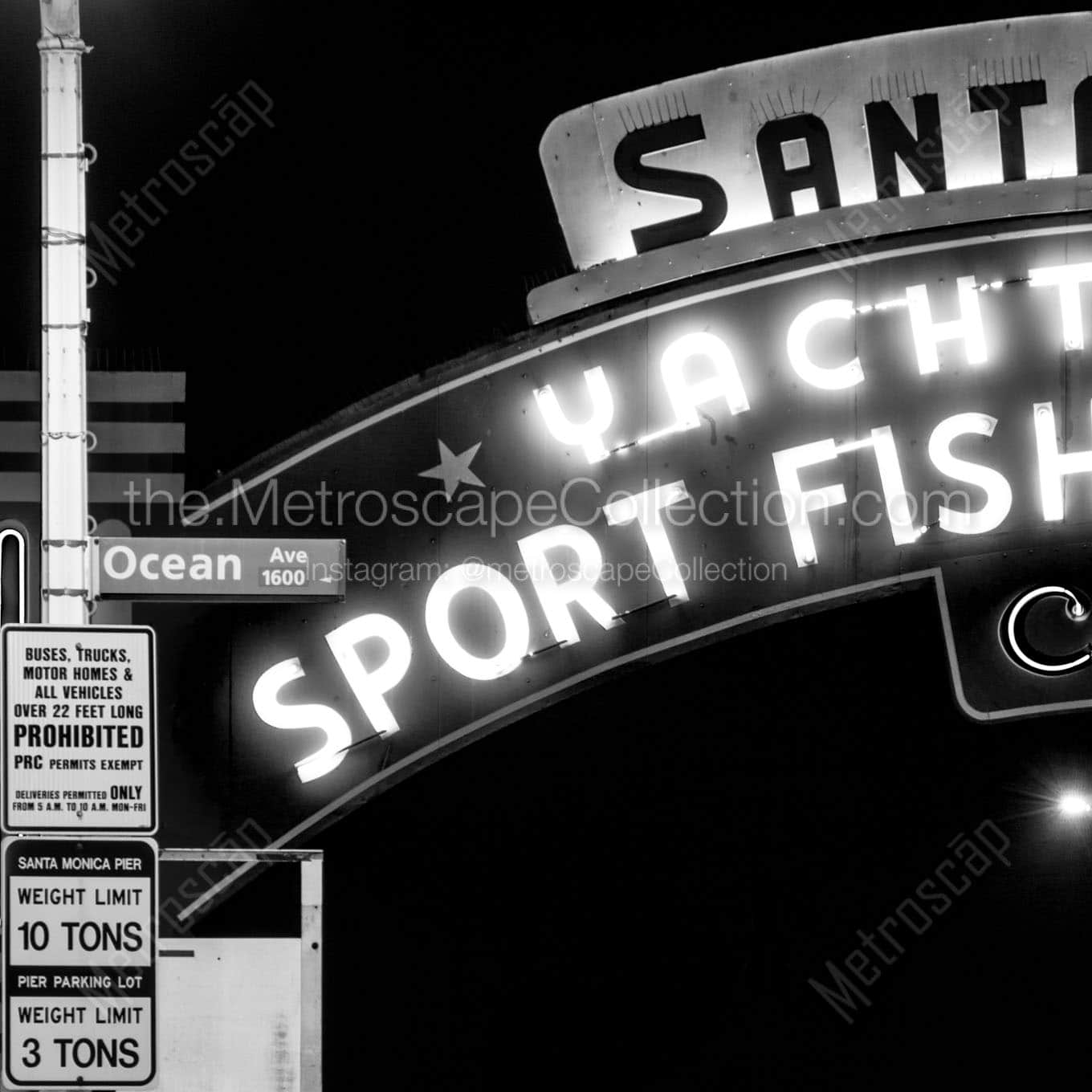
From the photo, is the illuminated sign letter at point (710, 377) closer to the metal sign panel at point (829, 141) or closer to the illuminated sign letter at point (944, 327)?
the metal sign panel at point (829, 141)

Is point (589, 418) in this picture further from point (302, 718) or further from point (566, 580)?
→ point (302, 718)

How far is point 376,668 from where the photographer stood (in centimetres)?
758

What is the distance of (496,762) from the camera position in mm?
7609

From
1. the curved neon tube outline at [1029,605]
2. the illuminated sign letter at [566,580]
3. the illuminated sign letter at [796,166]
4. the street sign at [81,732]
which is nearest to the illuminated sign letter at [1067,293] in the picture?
the illuminated sign letter at [796,166]

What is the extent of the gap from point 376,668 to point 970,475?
9.68ft

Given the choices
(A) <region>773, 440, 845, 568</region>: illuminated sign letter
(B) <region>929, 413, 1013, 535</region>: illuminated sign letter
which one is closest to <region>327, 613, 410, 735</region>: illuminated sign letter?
(A) <region>773, 440, 845, 568</region>: illuminated sign letter

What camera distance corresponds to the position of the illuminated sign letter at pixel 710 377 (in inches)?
300

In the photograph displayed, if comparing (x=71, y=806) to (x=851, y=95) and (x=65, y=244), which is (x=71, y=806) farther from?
(x=851, y=95)

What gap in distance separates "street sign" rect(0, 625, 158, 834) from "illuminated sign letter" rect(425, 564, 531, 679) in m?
2.00

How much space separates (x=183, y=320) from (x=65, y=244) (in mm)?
1571

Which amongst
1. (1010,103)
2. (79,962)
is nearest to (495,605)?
(79,962)

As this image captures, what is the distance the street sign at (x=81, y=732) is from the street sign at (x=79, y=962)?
4.0 inches

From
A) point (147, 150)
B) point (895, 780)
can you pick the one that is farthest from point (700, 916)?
point (147, 150)

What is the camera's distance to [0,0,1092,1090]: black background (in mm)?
7574
